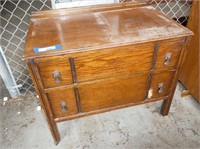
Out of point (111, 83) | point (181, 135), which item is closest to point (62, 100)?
point (111, 83)

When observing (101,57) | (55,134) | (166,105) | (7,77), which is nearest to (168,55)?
(101,57)

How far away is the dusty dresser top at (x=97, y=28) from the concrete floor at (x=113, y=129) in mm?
797

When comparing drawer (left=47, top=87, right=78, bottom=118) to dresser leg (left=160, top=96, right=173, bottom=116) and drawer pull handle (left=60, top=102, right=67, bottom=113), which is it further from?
dresser leg (left=160, top=96, right=173, bottom=116)

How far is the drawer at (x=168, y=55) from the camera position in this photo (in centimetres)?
107

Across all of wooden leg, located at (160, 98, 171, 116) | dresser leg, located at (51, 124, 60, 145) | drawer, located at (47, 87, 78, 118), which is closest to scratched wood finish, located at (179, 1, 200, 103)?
wooden leg, located at (160, 98, 171, 116)

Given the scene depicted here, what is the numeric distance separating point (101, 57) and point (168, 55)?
42 centimetres

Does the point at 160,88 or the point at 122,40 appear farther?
the point at 160,88

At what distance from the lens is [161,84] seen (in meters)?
1.28

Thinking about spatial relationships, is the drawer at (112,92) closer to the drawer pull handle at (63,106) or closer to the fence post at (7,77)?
the drawer pull handle at (63,106)

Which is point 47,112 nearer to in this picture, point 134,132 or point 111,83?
point 111,83

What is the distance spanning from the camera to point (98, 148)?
136 cm

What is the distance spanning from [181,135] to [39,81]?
1151 mm

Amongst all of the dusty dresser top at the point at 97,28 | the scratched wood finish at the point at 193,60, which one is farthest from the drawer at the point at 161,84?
the scratched wood finish at the point at 193,60

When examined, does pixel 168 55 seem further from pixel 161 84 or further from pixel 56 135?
pixel 56 135
